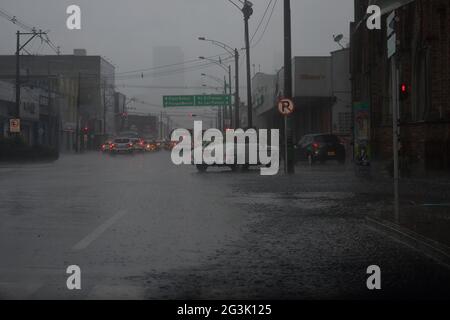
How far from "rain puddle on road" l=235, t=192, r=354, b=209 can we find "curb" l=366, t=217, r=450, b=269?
128 inches

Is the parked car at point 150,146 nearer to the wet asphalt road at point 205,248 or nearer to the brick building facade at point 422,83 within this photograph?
the brick building facade at point 422,83

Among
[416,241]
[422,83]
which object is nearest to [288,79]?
[422,83]

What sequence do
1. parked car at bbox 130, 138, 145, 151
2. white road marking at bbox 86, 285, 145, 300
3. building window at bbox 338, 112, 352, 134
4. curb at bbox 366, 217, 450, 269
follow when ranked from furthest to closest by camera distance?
1. parked car at bbox 130, 138, 145, 151
2. building window at bbox 338, 112, 352, 134
3. curb at bbox 366, 217, 450, 269
4. white road marking at bbox 86, 285, 145, 300

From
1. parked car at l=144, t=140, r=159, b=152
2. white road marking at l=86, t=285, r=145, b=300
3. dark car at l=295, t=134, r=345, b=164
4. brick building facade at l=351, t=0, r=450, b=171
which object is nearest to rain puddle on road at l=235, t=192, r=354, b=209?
brick building facade at l=351, t=0, r=450, b=171

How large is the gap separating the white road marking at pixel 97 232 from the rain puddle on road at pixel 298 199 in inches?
135

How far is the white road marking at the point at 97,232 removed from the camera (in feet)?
33.9

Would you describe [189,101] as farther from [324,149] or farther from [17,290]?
[17,290]

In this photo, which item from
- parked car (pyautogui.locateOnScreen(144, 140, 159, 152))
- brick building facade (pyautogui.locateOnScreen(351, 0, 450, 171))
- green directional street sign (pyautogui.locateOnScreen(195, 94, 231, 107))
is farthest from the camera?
parked car (pyautogui.locateOnScreen(144, 140, 159, 152))

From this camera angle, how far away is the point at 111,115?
127500 mm

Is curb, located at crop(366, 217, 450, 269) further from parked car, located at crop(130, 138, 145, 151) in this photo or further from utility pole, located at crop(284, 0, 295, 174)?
parked car, located at crop(130, 138, 145, 151)

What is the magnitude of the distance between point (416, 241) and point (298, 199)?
22.4ft

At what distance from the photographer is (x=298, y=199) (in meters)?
17.1

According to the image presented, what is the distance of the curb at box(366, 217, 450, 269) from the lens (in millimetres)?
9234
